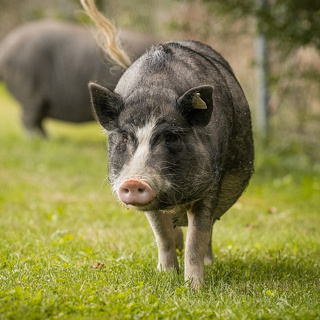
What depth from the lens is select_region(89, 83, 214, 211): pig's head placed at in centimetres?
418

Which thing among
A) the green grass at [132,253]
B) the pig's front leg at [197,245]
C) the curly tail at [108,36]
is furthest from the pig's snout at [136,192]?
the curly tail at [108,36]

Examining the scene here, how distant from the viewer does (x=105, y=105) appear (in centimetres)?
452

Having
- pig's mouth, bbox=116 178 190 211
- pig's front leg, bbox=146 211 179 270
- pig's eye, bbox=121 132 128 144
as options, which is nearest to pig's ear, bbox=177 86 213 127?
pig's eye, bbox=121 132 128 144

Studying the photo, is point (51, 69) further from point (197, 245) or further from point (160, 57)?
point (197, 245)

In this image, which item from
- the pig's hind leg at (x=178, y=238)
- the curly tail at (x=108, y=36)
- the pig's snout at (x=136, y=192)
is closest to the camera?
the pig's snout at (x=136, y=192)

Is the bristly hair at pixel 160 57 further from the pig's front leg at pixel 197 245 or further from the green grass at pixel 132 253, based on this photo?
the green grass at pixel 132 253

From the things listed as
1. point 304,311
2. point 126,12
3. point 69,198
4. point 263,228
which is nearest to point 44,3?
point 126,12

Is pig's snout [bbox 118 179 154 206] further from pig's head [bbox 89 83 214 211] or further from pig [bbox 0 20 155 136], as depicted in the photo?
pig [bbox 0 20 155 136]

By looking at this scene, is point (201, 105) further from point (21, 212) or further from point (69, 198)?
point (69, 198)

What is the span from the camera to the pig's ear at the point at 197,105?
4.28m

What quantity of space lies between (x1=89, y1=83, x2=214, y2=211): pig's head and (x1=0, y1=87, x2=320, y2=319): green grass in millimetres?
644

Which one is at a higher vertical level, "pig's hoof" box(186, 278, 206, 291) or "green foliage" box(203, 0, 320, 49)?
"green foliage" box(203, 0, 320, 49)

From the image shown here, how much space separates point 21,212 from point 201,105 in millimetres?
3666

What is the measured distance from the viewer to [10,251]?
18.0 ft
